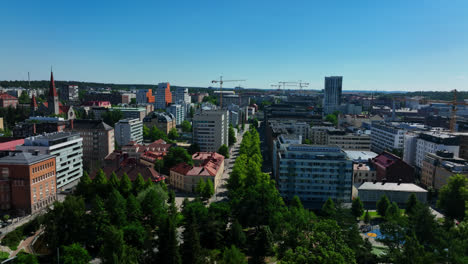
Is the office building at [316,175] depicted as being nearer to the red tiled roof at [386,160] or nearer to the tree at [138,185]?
the red tiled roof at [386,160]

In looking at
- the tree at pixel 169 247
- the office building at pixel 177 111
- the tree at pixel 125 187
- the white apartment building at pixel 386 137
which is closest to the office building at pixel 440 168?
the white apartment building at pixel 386 137

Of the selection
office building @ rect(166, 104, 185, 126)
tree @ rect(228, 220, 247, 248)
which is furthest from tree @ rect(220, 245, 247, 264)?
office building @ rect(166, 104, 185, 126)

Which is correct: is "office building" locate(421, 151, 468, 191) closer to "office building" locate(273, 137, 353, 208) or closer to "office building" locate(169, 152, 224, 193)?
"office building" locate(273, 137, 353, 208)

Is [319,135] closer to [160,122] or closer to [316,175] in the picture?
[316,175]

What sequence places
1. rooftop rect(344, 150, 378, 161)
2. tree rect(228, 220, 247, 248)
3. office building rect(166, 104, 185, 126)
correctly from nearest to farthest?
tree rect(228, 220, 247, 248) < rooftop rect(344, 150, 378, 161) < office building rect(166, 104, 185, 126)

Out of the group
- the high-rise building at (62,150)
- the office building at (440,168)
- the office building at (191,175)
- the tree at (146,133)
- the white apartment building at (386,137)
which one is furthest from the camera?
the tree at (146,133)

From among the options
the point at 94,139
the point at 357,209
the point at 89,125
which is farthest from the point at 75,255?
the point at 89,125
